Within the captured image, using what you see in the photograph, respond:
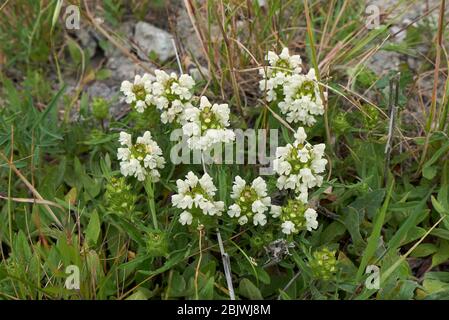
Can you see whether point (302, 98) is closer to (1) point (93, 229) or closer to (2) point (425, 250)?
(2) point (425, 250)

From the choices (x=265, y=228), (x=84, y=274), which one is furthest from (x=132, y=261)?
(x=265, y=228)

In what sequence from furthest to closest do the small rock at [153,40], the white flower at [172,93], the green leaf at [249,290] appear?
the small rock at [153,40] < the white flower at [172,93] < the green leaf at [249,290]

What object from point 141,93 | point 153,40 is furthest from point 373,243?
point 153,40

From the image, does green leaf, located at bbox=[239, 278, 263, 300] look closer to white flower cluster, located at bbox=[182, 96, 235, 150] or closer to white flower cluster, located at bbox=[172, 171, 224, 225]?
white flower cluster, located at bbox=[172, 171, 224, 225]

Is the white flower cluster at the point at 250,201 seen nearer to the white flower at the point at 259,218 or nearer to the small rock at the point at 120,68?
the white flower at the point at 259,218

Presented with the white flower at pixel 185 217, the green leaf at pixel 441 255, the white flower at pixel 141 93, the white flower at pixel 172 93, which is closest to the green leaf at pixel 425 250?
the green leaf at pixel 441 255

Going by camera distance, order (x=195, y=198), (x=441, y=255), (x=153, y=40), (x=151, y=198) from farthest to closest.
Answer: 1. (x=153, y=40)
2. (x=441, y=255)
3. (x=151, y=198)
4. (x=195, y=198)
